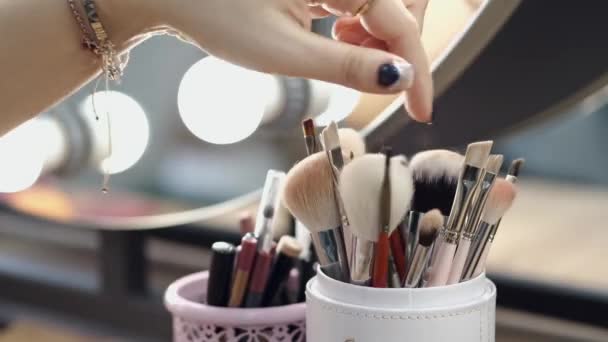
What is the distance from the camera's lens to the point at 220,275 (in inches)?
15.6

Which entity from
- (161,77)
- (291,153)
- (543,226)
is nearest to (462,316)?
(291,153)

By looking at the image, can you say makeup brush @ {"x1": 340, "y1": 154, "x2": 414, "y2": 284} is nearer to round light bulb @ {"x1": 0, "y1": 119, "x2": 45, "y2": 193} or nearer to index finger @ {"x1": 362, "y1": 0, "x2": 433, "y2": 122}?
index finger @ {"x1": 362, "y1": 0, "x2": 433, "y2": 122}

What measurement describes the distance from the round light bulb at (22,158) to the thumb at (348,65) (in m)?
0.47

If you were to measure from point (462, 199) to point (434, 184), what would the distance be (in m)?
0.02

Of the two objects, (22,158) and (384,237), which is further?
(22,158)

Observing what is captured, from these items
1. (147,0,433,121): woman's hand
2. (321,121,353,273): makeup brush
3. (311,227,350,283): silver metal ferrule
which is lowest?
(311,227,350,283): silver metal ferrule

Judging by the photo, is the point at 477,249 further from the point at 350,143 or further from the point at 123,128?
the point at 123,128

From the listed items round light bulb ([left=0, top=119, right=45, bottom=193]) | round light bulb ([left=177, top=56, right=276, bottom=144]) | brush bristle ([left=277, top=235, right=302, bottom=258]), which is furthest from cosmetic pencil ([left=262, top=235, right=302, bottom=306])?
round light bulb ([left=0, top=119, right=45, bottom=193])

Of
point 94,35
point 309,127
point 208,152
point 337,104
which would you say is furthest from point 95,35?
point 208,152

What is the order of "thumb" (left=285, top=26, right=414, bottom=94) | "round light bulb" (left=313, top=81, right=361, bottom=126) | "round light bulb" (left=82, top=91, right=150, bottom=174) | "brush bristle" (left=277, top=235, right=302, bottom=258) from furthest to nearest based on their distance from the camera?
"round light bulb" (left=82, top=91, right=150, bottom=174) < "round light bulb" (left=313, top=81, right=361, bottom=126) < "brush bristle" (left=277, top=235, right=302, bottom=258) < "thumb" (left=285, top=26, right=414, bottom=94)

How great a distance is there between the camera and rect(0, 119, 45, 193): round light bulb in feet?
2.35

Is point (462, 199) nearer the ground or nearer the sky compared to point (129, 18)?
nearer the ground

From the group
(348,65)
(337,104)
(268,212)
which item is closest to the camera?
(348,65)

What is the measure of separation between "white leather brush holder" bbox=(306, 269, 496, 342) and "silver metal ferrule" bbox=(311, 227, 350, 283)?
1cm
